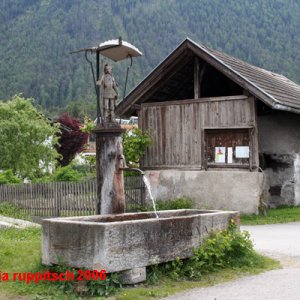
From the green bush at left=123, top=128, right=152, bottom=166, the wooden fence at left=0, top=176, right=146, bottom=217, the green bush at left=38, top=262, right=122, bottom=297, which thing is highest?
the green bush at left=123, top=128, right=152, bottom=166

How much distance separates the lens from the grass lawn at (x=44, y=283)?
6914 millimetres

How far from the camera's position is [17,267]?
8.24 metres

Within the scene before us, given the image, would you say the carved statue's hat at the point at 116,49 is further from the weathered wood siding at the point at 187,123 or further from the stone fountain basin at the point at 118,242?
the weathered wood siding at the point at 187,123

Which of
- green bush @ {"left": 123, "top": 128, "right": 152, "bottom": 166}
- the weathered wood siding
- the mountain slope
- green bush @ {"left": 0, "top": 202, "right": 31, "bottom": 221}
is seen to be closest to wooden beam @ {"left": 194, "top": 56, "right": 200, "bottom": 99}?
the weathered wood siding

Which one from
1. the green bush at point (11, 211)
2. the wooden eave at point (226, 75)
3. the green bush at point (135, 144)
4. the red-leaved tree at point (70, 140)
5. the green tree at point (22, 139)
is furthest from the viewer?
the red-leaved tree at point (70, 140)

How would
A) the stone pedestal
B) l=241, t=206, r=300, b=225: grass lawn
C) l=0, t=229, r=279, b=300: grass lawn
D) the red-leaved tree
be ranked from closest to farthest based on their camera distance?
l=0, t=229, r=279, b=300: grass lawn, the stone pedestal, l=241, t=206, r=300, b=225: grass lawn, the red-leaved tree

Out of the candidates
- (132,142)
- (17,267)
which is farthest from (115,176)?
(132,142)

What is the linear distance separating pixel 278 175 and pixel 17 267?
1211 cm

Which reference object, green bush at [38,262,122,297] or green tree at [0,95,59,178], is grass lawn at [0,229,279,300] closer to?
green bush at [38,262,122,297]

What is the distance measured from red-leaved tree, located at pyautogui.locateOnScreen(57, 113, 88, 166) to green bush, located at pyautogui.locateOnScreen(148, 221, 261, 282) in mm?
42932

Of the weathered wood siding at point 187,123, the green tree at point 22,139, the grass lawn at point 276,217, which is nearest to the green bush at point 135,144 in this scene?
the weathered wood siding at point 187,123

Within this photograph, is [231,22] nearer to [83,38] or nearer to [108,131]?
[83,38]

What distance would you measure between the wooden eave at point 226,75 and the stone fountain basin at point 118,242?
860 centimetres

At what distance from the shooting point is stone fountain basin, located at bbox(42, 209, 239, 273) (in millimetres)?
7027
